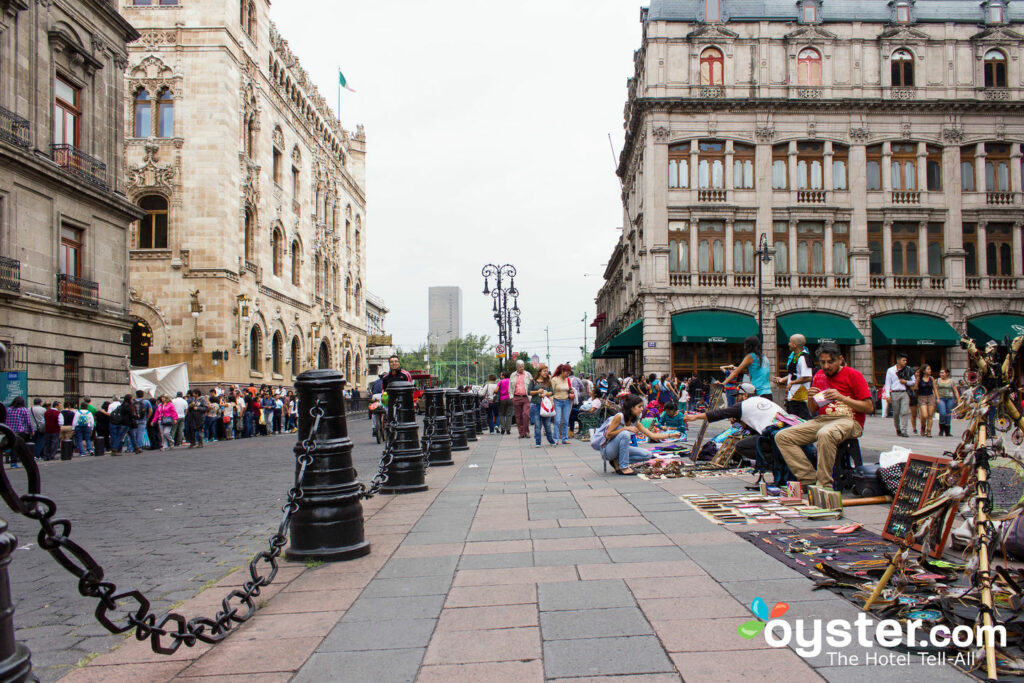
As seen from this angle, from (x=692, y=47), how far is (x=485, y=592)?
112ft

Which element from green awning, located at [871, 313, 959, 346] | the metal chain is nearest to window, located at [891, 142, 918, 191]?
green awning, located at [871, 313, 959, 346]

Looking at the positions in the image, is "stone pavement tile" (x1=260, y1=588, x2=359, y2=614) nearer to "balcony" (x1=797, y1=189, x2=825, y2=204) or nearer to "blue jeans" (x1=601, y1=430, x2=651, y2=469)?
"blue jeans" (x1=601, y1=430, x2=651, y2=469)

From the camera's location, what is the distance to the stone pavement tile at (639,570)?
4672 millimetres

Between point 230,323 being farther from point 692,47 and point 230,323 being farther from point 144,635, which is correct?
point 144,635

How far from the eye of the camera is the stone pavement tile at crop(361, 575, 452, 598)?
14.7 feet

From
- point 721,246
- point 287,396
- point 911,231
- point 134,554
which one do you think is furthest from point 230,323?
point 911,231

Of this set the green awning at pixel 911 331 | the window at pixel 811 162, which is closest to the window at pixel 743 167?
the window at pixel 811 162

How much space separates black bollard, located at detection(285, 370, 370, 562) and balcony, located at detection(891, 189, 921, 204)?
115ft

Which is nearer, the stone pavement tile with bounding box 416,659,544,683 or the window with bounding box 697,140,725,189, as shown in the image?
the stone pavement tile with bounding box 416,659,544,683

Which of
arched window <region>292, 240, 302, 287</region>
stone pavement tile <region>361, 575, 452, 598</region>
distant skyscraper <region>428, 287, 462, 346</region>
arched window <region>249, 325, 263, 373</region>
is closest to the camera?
stone pavement tile <region>361, 575, 452, 598</region>

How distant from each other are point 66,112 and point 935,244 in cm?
3417

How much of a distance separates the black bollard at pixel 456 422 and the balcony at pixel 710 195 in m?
21.9

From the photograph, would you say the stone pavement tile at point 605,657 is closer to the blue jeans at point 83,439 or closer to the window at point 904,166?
the blue jeans at point 83,439

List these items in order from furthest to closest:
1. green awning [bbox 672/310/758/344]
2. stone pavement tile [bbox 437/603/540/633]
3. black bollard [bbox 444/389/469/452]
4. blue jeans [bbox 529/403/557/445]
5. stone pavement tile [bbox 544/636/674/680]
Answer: green awning [bbox 672/310/758/344], blue jeans [bbox 529/403/557/445], black bollard [bbox 444/389/469/452], stone pavement tile [bbox 437/603/540/633], stone pavement tile [bbox 544/636/674/680]
